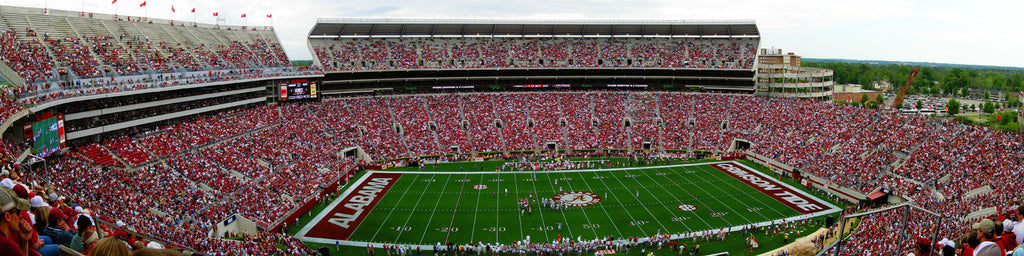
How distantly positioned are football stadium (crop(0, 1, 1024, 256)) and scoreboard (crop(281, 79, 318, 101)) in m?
0.18

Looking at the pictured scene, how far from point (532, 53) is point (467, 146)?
17748 mm

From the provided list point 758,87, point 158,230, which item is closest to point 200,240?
point 158,230

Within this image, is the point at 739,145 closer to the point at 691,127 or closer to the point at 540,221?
the point at 691,127

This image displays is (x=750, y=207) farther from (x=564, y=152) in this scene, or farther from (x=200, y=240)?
(x=200, y=240)

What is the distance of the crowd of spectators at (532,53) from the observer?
57.7 meters

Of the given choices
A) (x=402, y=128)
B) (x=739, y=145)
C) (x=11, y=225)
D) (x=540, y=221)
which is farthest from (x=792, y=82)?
(x=11, y=225)

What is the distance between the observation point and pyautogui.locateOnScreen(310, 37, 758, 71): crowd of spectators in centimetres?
5766

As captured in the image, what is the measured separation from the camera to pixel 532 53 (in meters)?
60.4

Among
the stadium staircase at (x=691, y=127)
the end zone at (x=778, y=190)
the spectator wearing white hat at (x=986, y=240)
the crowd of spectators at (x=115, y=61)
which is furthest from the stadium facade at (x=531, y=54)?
the spectator wearing white hat at (x=986, y=240)

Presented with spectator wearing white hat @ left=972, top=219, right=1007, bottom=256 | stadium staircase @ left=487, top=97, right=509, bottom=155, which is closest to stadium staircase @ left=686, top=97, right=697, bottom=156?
stadium staircase @ left=487, top=97, right=509, bottom=155

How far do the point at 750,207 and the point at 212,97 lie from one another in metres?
36.3

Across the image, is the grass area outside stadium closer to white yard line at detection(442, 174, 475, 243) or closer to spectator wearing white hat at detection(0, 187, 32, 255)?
white yard line at detection(442, 174, 475, 243)

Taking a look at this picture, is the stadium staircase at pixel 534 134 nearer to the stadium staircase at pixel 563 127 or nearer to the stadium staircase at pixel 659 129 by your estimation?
the stadium staircase at pixel 563 127

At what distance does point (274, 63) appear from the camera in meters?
53.0
